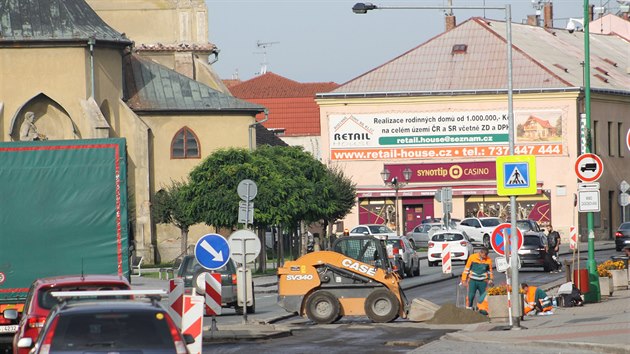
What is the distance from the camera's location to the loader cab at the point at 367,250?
28.6 m

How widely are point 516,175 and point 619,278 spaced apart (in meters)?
13.6

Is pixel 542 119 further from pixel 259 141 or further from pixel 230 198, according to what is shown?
pixel 230 198

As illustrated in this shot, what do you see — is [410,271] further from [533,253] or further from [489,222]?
[489,222]

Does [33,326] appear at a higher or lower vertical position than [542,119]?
lower

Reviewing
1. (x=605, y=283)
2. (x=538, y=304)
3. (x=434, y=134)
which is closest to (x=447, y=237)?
(x=605, y=283)

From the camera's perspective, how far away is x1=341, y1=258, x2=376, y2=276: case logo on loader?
28141mm

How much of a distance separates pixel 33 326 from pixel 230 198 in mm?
34504

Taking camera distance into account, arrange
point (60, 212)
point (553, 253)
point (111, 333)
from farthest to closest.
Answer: point (553, 253)
point (60, 212)
point (111, 333)

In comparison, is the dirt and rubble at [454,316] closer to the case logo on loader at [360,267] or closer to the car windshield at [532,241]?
the case logo on loader at [360,267]

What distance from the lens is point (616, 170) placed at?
83.5 m

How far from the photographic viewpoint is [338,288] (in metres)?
28.4

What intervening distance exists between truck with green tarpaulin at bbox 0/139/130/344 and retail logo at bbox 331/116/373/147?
60.1m

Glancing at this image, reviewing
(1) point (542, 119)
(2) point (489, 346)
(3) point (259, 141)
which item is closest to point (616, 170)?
(1) point (542, 119)

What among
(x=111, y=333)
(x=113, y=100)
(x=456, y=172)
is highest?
(x=113, y=100)
